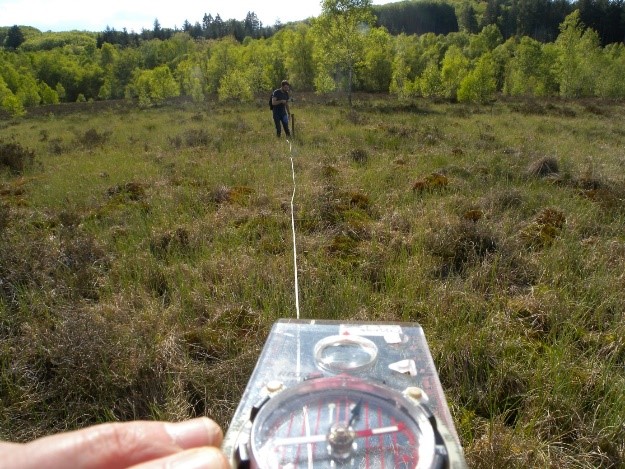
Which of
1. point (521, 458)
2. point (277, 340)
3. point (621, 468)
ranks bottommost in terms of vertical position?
point (621, 468)

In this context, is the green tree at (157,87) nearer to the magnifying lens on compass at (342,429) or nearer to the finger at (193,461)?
the magnifying lens on compass at (342,429)

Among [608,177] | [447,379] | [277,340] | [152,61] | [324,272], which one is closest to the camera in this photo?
[277,340]

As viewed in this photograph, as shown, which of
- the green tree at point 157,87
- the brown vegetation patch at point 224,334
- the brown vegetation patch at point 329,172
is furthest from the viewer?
the green tree at point 157,87

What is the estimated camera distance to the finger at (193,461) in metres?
0.55

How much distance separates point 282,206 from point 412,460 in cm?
506

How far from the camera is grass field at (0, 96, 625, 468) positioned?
7.66 feet

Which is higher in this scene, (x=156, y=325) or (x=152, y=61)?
(x=152, y=61)

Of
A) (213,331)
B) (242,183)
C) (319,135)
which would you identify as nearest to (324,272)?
(213,331)

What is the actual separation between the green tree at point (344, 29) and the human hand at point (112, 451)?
1012 inches

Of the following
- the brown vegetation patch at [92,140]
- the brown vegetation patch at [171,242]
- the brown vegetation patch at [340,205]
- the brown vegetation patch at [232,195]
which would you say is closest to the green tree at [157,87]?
the brown vegetation patch at [92,140]

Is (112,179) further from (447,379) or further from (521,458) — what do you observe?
(521,458)

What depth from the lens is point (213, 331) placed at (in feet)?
9.53

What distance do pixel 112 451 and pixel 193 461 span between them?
118 mm

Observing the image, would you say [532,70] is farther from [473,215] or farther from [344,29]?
[473,215]
